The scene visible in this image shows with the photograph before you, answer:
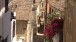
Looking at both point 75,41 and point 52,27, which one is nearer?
point 75,41

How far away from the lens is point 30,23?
2377 cm

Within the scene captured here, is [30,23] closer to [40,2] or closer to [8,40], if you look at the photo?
[40,2]

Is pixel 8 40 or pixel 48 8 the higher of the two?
pixel 48 8

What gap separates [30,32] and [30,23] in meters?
0.67

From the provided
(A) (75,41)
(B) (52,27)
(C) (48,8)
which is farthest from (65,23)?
(C) (48,8)

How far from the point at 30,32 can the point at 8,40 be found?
610 cm

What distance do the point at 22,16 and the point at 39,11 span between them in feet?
7.61

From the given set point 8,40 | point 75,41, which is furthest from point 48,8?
point 75,41

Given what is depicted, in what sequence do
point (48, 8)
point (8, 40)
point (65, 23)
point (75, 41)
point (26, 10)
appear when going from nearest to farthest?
point (75, 41), point (65, 23), point (8, 40), point (48, 8), point (26, 10)

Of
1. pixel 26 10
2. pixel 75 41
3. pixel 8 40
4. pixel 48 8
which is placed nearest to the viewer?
pixel 75 41

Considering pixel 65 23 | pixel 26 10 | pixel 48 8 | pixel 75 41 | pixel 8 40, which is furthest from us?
pixel 26 10

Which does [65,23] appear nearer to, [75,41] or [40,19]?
[75,41]

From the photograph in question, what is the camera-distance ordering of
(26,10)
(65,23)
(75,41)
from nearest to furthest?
(75,41)
(65,23)
(26,10)

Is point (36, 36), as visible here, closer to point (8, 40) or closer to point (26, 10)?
point (26, 10)
